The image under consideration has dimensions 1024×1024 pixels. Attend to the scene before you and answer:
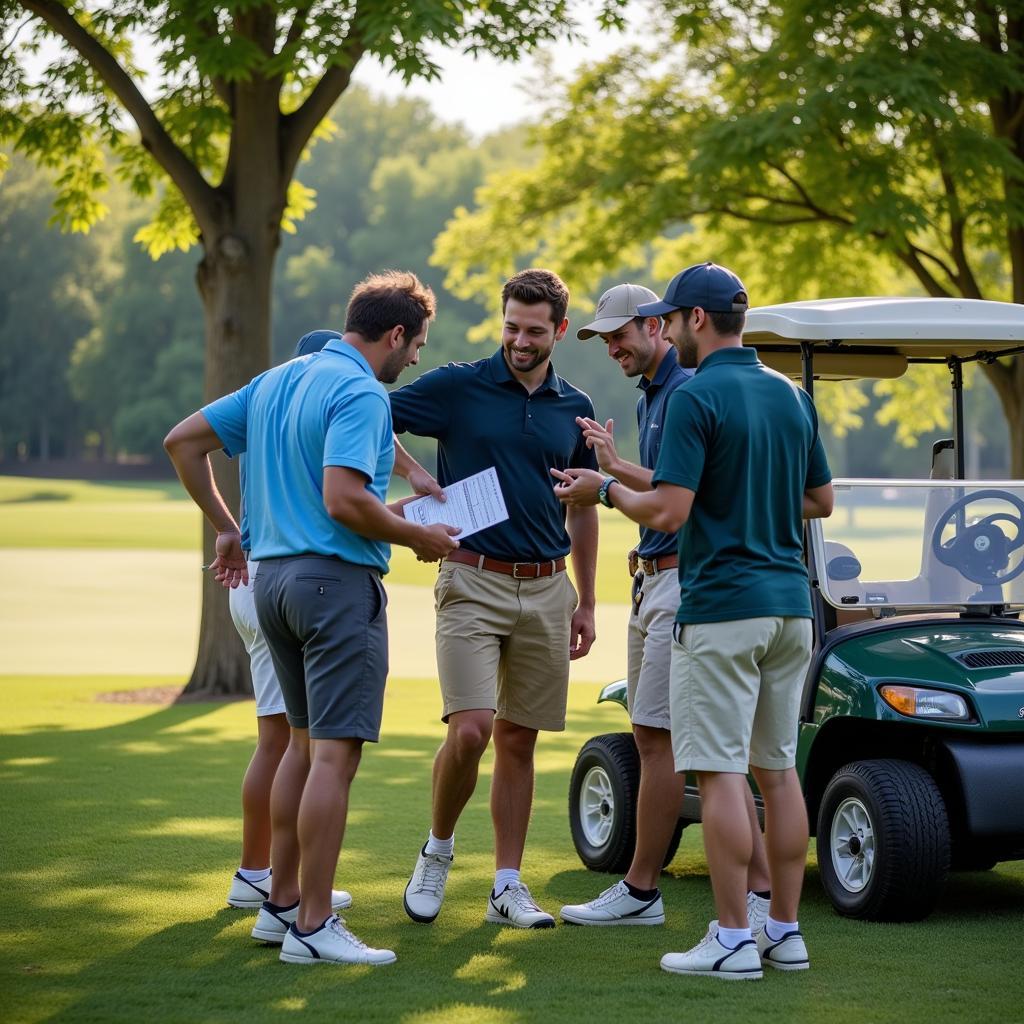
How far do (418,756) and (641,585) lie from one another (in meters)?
4.63

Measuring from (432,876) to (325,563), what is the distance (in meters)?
1.38

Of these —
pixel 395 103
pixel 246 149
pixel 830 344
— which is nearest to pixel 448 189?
pixel 395 103

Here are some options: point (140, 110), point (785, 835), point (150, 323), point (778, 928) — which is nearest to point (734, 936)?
point (778, 928)

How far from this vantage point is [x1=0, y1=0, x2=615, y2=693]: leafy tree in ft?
40.3

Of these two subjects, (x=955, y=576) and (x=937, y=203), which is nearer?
(x=955, y=576)

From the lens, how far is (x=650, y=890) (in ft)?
18.6

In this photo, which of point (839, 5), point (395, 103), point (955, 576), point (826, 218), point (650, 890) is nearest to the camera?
point (650, 890)

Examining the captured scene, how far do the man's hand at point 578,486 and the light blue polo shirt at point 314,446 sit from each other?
1.81 ft

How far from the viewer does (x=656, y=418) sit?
228 inches

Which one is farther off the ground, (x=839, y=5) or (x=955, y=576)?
(x=839, y=5)

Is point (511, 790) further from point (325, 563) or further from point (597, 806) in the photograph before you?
point (325, 563)

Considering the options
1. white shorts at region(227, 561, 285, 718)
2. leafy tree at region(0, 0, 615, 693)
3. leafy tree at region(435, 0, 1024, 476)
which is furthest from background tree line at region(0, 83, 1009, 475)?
white shorts at region(227, 561, 285, 718)

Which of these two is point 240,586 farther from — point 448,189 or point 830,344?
point 448,189

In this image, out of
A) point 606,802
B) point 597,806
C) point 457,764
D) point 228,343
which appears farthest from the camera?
point 228,343
